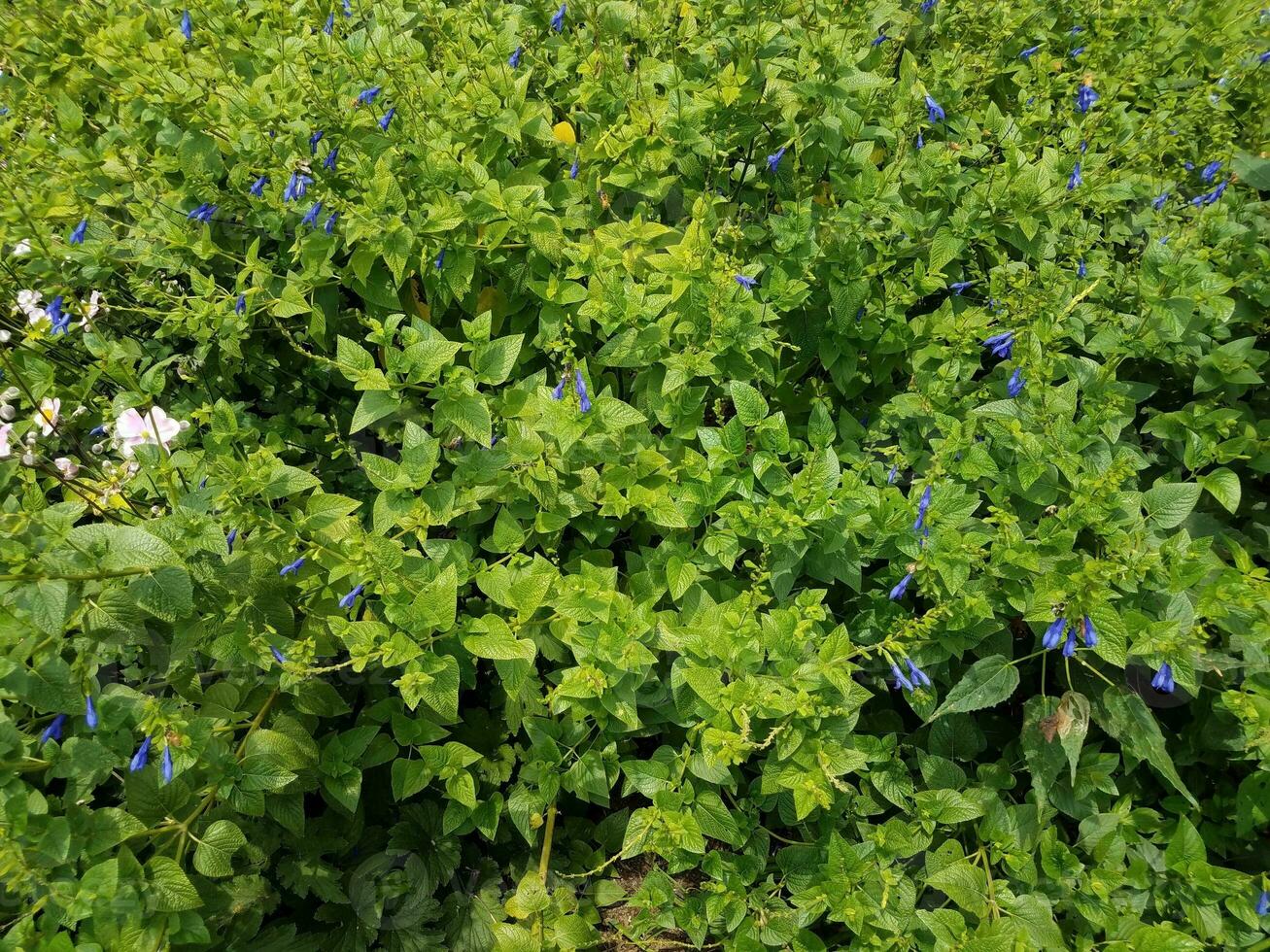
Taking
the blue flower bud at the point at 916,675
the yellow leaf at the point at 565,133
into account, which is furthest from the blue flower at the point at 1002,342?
the yellow leaf at the point at 565,133

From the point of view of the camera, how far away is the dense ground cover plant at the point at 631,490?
2445 mm

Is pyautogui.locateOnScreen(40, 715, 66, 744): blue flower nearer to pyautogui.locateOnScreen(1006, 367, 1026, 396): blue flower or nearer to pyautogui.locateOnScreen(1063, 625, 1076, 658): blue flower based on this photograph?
pyautogui.locateOnScreen(1063, 625, 1076, 658): blue flower

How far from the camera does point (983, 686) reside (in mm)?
2701

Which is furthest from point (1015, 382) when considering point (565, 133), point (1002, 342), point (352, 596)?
point (352, 596)

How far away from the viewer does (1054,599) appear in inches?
99.0

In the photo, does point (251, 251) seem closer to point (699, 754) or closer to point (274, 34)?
point (274, 34)

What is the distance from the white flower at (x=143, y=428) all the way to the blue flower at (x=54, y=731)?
1052mm

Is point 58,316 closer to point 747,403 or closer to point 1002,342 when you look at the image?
point 747,403

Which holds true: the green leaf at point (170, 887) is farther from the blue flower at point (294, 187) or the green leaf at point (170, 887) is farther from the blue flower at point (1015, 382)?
the blue flower at point (1015, 382)

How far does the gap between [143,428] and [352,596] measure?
1361 mm

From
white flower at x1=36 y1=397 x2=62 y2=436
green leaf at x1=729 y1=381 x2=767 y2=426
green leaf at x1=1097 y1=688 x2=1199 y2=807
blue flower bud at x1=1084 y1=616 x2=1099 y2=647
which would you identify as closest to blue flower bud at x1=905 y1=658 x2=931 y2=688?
blue flower bud at x1=1084 y1=616 x2=1099 y2=647

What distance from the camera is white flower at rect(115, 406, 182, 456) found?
2953 millimetres

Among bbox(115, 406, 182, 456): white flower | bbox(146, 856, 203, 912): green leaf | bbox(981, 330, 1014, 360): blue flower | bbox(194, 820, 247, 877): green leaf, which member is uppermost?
bbox(981, 330, 1014, 360): blue flower

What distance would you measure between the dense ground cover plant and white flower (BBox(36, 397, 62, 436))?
0.05 meters
